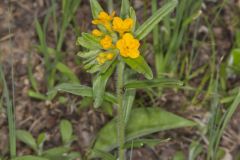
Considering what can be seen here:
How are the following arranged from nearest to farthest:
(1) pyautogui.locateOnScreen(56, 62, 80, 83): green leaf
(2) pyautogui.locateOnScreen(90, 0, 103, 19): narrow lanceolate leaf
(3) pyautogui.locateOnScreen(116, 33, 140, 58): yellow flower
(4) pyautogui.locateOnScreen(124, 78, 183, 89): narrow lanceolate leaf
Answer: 1. (3) pyautogui.locateOnScreen(116, 33, 140, 58): yellow flower
2. (4) pyautogui.locateOnScreen(124, 78, 183, 89): narrow lanceolate leaf
3. (2) pyautogui.locateOnScreen(90, 0, 103, 19): narrow lanceolate leaf
4. (1) pyautogui.locateOnScreen(56, 62, 80, 83): green leaf

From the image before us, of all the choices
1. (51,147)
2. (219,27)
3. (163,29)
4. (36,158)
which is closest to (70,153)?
(51,147)

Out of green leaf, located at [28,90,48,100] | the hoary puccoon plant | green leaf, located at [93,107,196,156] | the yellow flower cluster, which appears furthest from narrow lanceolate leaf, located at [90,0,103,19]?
green leaf, located at [28,90,48,100]

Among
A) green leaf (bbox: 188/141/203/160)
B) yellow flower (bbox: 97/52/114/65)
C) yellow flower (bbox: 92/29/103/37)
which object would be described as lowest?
green leaf (bbox: 188/141/203/160)

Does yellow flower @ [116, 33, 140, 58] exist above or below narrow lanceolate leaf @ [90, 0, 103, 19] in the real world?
below

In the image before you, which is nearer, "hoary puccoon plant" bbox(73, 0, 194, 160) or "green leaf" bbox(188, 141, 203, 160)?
"hoary puccoon plant" bbox(73, 0, 194, 160)

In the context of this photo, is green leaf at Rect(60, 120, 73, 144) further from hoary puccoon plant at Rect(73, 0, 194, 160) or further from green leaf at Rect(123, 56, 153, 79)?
green leaf at Rect(123, 56, 153, 79)

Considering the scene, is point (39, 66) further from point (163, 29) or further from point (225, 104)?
point (225, 104)

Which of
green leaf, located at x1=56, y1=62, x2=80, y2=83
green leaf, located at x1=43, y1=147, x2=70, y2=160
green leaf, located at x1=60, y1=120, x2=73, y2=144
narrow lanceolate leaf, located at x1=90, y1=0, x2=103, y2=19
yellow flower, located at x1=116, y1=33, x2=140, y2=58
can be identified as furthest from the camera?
green leaf, located at x1=56, y1=62, x2=80, y2=83
